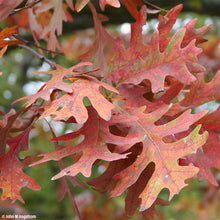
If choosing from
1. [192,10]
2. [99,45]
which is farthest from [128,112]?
[192,10]

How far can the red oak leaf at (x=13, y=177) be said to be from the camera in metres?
0.74

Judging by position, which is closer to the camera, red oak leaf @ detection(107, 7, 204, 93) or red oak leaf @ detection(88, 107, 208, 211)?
red oak leaf @ detection(88, 107, 208, 211)

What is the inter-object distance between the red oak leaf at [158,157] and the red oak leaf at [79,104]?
9cm

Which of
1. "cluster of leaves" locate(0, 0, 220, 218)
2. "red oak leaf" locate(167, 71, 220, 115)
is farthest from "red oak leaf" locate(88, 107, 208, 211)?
"red oak leaf" locate(167, 71, 220, 115)

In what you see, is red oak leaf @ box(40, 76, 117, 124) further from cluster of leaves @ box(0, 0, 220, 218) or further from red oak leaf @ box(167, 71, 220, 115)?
red oak leaf @ box(167, 71, 220, 115)

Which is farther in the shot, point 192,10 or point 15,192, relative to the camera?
point 192,10

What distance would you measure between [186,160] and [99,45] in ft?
1.59

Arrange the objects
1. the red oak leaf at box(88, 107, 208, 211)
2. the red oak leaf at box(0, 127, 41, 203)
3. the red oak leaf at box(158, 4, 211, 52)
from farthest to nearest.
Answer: the red oak leaf at box(158, 4, 211, 52)
the red oak leaf at box(0, 127, 41, 203)
the red oak leaf at box(88, 107, 208, 211)

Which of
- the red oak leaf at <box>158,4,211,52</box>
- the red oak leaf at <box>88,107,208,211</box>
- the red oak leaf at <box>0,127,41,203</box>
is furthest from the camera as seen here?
the red oak leaf at <box>158,4,211,52</box>

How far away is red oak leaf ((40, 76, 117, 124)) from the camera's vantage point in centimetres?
65

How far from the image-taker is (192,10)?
1.58 metres

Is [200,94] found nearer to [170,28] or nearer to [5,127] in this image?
[170,28]

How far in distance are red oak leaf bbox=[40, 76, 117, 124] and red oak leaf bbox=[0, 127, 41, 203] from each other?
6.9 inches

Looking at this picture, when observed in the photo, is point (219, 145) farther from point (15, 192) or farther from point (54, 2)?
point (54, 2)
